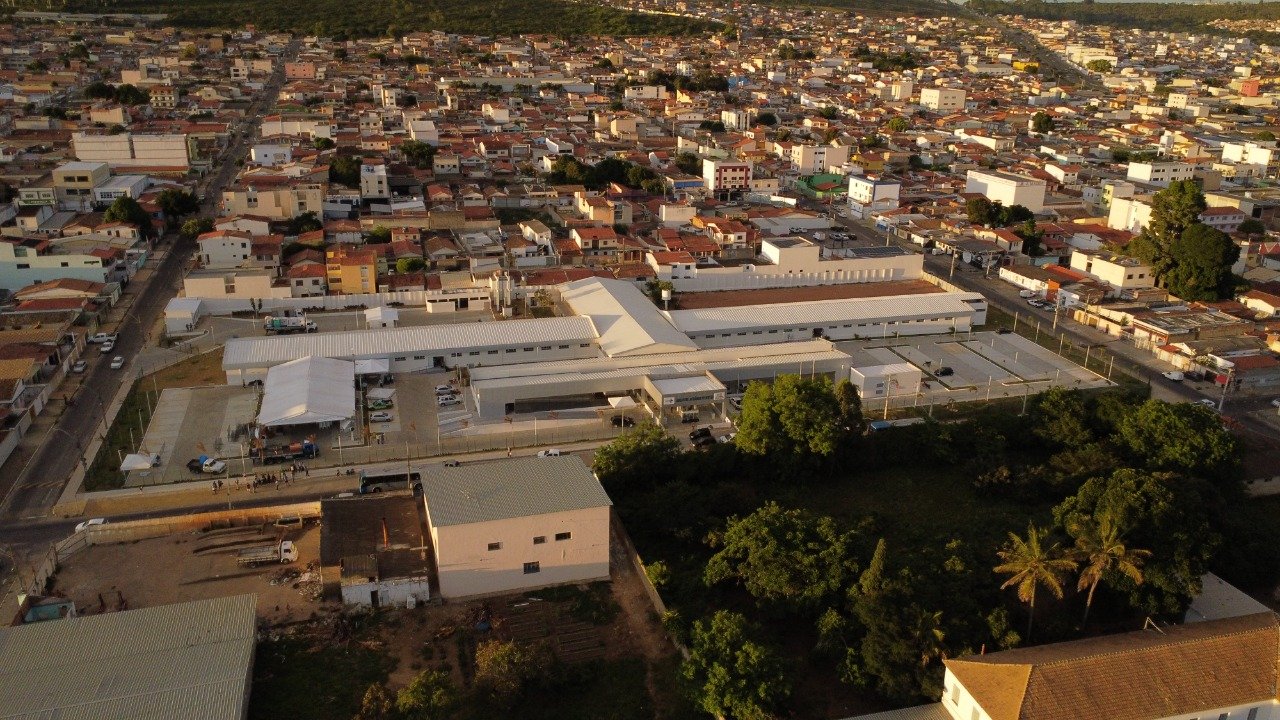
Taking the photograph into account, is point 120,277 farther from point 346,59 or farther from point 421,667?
point 346,59

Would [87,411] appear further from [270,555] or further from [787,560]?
[787,560]

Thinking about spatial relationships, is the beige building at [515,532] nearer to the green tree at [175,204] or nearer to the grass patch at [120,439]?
the grass patch at [120,439]

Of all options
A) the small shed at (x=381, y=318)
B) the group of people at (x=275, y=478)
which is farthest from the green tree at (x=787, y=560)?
the small shed at (x=381, y=318)

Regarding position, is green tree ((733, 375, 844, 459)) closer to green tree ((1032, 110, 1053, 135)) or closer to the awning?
the awning

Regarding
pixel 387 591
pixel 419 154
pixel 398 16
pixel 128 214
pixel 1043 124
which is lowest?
pixel 387 591

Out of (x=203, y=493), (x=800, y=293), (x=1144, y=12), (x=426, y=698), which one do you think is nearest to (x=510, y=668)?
(x=426, y=698)

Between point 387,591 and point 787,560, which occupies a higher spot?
point 787,560

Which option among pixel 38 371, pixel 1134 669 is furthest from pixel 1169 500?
pixel 38 371

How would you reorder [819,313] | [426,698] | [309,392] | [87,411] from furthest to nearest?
[819,313]
[87,411]
[309,392]
[426,698]
